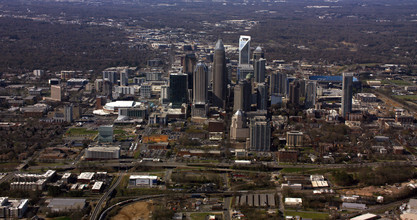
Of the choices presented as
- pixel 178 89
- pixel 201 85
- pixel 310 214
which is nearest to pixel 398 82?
pixel 201 85

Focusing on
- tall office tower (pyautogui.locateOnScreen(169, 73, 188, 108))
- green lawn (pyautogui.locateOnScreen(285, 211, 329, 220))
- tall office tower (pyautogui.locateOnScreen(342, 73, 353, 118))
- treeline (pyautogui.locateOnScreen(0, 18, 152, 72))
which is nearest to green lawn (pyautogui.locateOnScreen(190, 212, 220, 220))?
green lawn (pyautogui.locateOnScreen(285, 211, 329, 220))

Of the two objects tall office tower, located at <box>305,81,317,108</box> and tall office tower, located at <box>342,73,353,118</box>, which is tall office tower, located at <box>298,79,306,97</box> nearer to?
tall office tower, located at <box>305,81,317,108</box>

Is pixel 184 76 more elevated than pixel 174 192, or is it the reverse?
pixel 184 76

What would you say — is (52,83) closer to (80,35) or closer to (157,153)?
(157,153)

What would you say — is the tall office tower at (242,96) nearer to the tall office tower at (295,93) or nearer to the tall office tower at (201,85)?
the tall office tower at (201,85)

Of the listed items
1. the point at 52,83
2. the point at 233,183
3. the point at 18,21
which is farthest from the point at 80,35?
the point at 233,183

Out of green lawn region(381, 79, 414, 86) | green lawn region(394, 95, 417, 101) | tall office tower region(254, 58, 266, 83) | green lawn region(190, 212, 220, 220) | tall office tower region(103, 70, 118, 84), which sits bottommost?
green lawn region(190, 212, 220, 220)

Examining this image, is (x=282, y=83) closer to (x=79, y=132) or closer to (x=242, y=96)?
(x=242, y=96)

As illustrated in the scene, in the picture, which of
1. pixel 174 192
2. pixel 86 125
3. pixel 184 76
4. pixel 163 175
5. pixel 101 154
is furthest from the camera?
pixel 184 76
